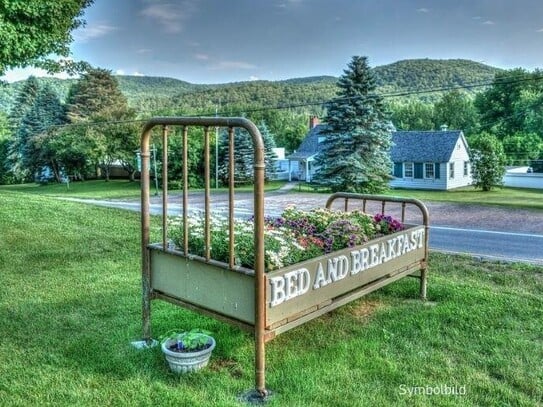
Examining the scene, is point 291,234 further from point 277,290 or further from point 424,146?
point 424,146

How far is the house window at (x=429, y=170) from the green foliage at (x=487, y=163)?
2.18m

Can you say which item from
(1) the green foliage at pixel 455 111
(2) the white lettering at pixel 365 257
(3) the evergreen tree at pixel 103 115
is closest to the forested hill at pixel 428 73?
(1) the green foliage at pixel 455 111

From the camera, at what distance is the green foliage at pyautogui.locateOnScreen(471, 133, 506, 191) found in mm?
23875

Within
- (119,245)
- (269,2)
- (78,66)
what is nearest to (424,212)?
(119,245)

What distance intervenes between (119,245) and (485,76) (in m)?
36.7

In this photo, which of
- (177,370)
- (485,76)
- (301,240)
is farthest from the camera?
(485,76)

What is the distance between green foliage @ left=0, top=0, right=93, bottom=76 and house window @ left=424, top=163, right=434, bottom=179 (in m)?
21.8

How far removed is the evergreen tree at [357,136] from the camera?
64.5 feet

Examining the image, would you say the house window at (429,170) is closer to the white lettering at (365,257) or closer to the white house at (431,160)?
the white house at (431,160)

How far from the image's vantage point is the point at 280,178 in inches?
1314

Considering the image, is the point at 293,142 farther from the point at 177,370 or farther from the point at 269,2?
the point at 177,370

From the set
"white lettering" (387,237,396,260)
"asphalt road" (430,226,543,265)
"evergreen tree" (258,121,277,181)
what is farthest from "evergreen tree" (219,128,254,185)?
"white lettering" (387,237,396,260)

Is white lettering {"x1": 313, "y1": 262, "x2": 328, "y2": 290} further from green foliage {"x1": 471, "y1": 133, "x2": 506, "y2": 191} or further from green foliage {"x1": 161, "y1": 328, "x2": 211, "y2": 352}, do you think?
green foliage {"x1": 471, "y1": 133, "x2": 506, "y2": 191}

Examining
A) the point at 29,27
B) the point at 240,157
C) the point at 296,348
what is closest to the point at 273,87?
the point at 240,157
